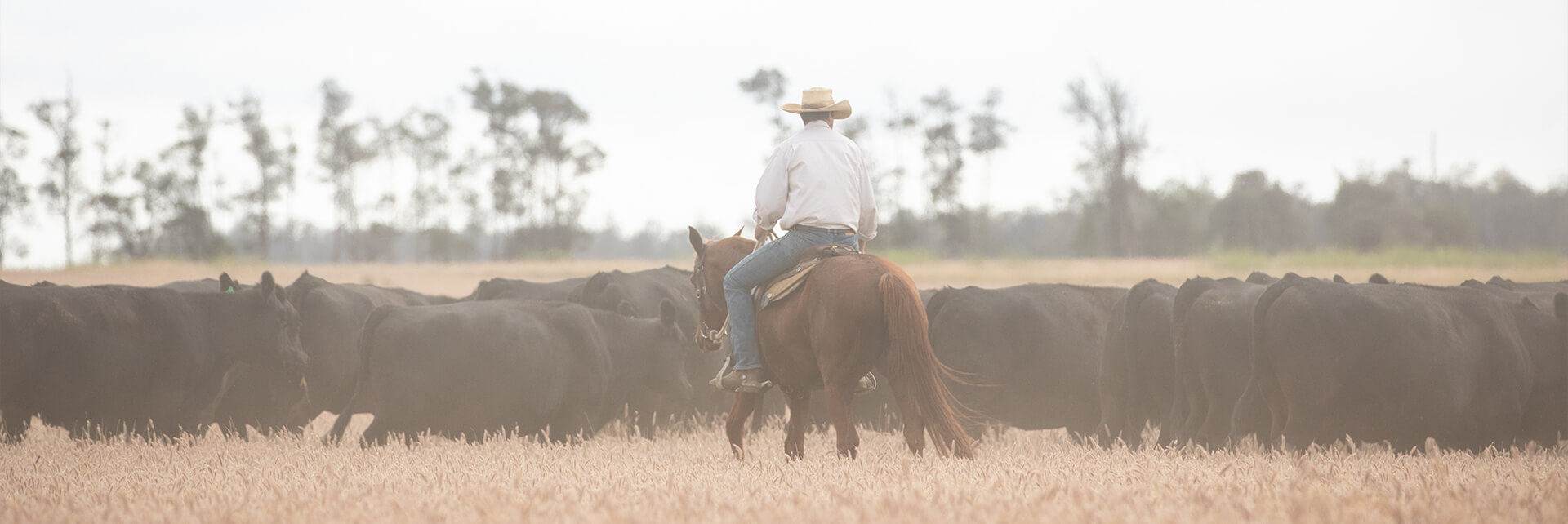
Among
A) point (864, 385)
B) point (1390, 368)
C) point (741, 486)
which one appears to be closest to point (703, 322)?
point (864, 385)

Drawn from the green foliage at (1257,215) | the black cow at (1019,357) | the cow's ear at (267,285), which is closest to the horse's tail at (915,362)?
the black cow at (1019,357)

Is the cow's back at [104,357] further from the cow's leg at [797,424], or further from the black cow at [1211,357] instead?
the black cow at [1211,357]

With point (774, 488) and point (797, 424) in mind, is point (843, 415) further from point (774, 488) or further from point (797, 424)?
point (774, 488)

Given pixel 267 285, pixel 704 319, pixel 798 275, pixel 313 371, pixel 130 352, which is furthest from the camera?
pixel 313 371

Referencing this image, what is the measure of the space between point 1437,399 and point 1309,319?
0.82 m

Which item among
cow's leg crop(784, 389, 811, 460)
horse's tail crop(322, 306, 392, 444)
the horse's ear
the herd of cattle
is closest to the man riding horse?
cow's leg crop(784, 389, 811, 460)

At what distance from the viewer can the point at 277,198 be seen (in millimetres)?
46312

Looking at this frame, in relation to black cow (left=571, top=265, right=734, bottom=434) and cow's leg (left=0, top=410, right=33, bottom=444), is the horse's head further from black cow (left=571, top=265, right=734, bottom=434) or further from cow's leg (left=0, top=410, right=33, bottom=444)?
cow's leg (left=0, top=410, right=33, bottom=444)

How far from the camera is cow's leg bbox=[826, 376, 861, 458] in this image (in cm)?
616

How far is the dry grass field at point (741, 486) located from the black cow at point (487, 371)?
1.07 meters

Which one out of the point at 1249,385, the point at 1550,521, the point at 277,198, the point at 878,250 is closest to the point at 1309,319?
the point at 1249,385

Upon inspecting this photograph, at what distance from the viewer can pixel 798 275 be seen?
6.34m

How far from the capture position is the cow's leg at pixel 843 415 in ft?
20.2

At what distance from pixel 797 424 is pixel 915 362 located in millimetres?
1019
